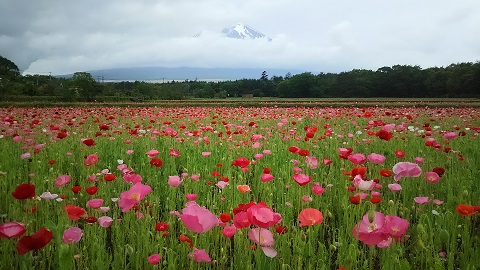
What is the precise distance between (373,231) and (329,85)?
76.6 meters

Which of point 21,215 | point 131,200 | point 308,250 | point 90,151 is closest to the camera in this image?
point 131,200

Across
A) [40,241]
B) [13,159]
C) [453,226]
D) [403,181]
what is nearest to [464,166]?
[403,181]

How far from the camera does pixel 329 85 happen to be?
74.9m

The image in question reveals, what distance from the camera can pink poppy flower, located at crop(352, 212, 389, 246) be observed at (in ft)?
4.53

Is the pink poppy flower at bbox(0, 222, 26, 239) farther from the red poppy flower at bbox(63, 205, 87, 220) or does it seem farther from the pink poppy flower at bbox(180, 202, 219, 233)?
the pink poppy flower at bbox(180, 202, 219, 233)

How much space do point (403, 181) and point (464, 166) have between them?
1.30 meters

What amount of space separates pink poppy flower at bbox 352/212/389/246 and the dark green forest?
29783mm

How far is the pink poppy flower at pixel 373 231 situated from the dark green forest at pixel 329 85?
2978 cm

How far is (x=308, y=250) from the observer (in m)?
1.87

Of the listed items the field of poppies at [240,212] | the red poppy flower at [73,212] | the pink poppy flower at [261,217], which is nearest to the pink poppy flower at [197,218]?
the field of poppies at [240,212]

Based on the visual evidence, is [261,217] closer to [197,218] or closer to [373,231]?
[197,218]

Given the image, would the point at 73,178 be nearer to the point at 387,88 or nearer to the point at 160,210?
the point at 160,210

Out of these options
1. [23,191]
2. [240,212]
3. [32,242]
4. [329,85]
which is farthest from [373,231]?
[329,85]

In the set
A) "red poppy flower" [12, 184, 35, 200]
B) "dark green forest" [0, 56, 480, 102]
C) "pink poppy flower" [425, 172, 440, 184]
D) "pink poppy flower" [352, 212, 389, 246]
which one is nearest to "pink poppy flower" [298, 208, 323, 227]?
"pink poppy flower" [352, 212, 389, 246]
